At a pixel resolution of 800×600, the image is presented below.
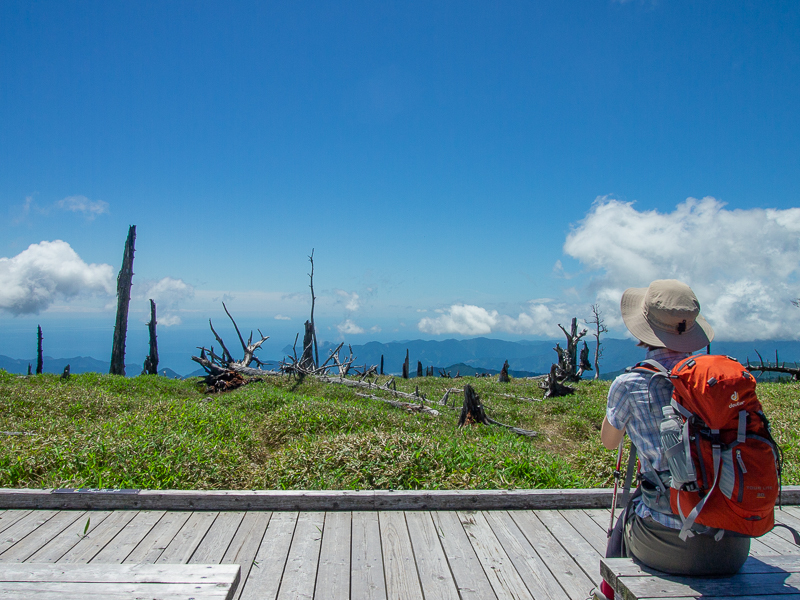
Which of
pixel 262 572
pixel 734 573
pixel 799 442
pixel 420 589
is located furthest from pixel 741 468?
pixel 799 442

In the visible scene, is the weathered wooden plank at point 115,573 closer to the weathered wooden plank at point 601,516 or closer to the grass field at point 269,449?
the grass field at point 269,449

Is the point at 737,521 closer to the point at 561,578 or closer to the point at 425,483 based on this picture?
the point at 561,578

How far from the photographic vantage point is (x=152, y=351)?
28.4 meters

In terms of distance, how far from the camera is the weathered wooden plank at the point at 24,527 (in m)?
4.30

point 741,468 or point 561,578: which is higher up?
point 741,468

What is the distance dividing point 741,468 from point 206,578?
294 centimetres

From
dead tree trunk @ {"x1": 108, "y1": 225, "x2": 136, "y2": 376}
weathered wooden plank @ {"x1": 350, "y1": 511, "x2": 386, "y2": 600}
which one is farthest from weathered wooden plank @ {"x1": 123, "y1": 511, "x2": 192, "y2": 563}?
dead tree trunk @ {"x1": 108, "y1": 225, "x2": 136, "y2": 376}

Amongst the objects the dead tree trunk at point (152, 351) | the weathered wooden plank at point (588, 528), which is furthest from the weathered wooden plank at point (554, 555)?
the dead tree trunk at point (152, 351)

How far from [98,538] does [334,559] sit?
221 centimetres

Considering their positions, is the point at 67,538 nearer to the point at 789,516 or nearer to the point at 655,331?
the point at 655,331

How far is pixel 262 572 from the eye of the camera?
152 inches

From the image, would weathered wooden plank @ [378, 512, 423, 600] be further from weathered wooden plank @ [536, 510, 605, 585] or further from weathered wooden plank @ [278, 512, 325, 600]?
weathered wooden plank @ [536, 510, 605, 585]

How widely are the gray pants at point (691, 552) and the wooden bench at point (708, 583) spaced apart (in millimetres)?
46

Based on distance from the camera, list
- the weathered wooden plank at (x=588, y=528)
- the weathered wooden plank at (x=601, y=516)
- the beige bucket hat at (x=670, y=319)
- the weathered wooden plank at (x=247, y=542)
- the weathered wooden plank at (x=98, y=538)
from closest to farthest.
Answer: the beige bucket hat at (x=670, y=319) → the weathered wooden plank at (x=247, y=542) → the weathered wooden plank at (x=98, y=538) → the weathered wooden plank at (x=588, y=528) → the weathered wooden plank at (x=601, y=516)
